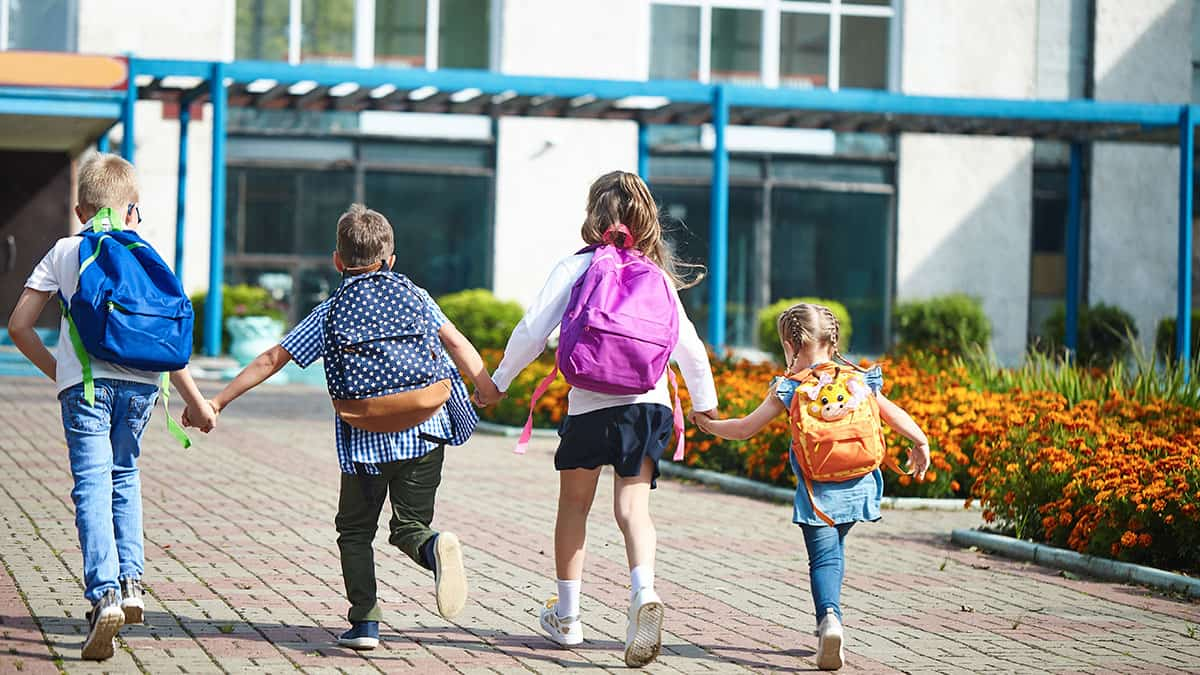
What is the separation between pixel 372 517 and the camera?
Answer: 5.86 meters

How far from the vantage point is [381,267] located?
19.6 ft

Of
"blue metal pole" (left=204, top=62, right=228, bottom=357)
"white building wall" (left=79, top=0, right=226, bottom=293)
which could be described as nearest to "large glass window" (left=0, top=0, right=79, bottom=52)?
"white building wall" (left=79, top=0, right=226, bottom=293)

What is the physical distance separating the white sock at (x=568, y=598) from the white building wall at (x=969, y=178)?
81.0 ft

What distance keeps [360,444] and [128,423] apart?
798mm

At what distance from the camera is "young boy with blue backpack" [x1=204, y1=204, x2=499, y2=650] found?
18.8 ft

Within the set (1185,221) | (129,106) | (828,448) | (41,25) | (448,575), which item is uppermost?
(41,25)

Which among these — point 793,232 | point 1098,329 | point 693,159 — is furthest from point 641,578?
point 793,232

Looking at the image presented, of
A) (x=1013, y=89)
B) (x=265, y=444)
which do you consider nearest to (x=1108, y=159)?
(x=1013, y=89)

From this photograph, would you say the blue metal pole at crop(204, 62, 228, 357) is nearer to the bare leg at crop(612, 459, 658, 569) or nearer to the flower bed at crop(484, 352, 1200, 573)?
the flower bed at crop(484, 352, 1200, 573)

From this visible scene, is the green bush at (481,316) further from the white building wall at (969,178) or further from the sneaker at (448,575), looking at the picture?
the sneaker at (448,575)

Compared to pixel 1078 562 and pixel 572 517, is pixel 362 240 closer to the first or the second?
pixel 572 517

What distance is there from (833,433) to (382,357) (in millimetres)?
1596

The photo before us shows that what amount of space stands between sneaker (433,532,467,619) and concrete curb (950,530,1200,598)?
3833mm

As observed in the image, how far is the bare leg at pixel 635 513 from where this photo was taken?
586 centimetres
